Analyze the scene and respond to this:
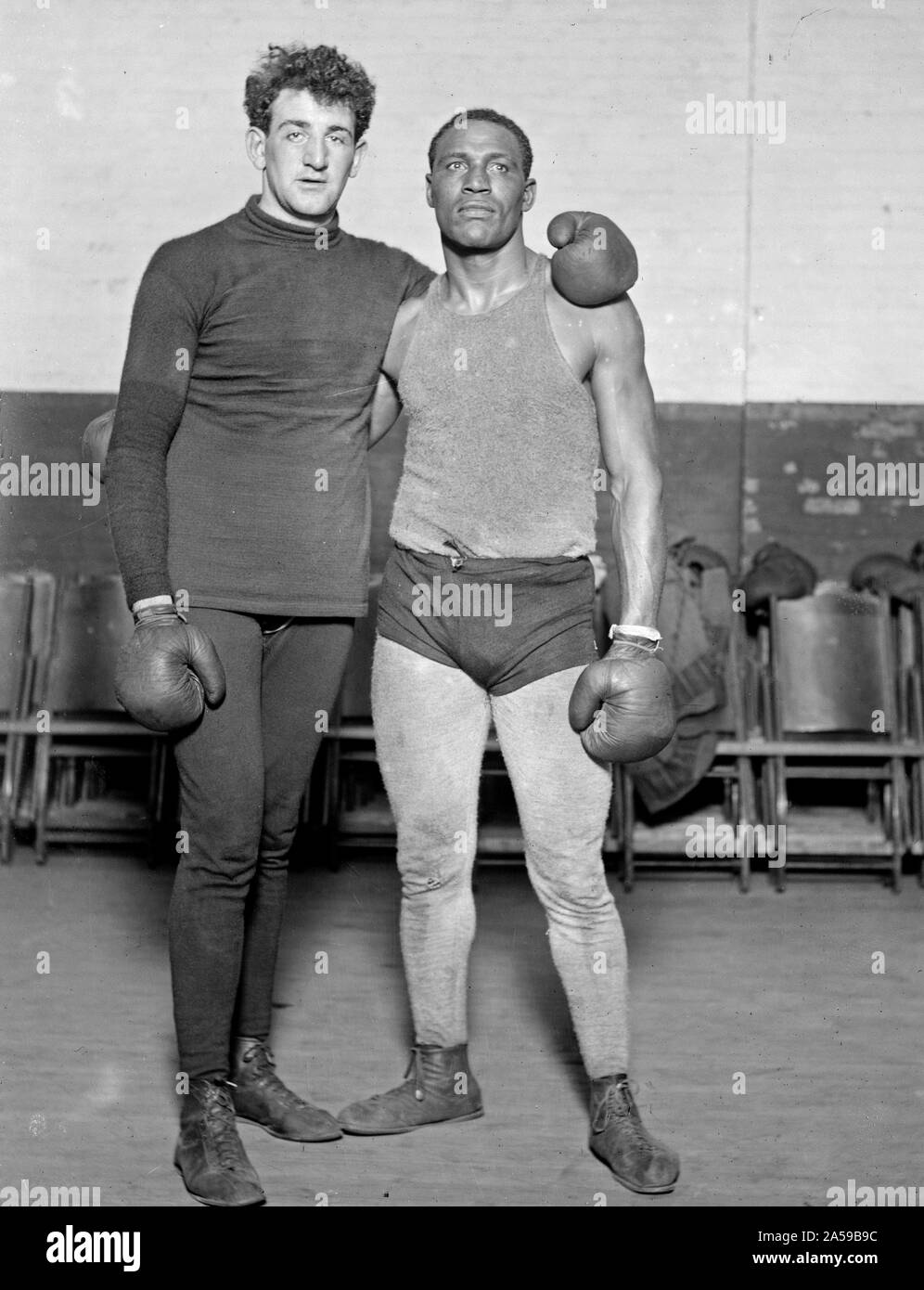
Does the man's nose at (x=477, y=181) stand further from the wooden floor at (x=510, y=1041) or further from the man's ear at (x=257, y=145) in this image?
the wooden floor at (x=510, y=1041)

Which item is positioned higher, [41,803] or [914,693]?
[914,693]

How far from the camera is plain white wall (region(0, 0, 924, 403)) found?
272 inches

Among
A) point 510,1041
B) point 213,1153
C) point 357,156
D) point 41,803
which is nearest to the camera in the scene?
point 213,1153

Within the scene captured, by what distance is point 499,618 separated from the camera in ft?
9.77

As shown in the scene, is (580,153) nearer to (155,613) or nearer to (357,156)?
(357,156)

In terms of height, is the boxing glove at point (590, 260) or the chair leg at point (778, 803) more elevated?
the boxing glove at point (590, 260)

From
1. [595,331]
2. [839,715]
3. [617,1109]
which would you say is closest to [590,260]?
[595,331]

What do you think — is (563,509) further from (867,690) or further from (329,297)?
(867,690)

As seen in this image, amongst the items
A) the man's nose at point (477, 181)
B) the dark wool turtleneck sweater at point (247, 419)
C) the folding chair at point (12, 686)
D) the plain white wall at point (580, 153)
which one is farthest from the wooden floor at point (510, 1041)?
the plain white wall at point (580, 153)

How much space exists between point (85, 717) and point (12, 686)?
0.36 metres

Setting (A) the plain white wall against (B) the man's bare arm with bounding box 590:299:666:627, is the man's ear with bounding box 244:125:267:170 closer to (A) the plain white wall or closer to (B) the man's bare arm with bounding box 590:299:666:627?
(B) the man's bare arm with bounding box 590:299:666:627

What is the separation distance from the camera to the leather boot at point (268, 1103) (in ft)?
10.2

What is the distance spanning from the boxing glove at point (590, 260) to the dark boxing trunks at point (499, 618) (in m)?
0.52
